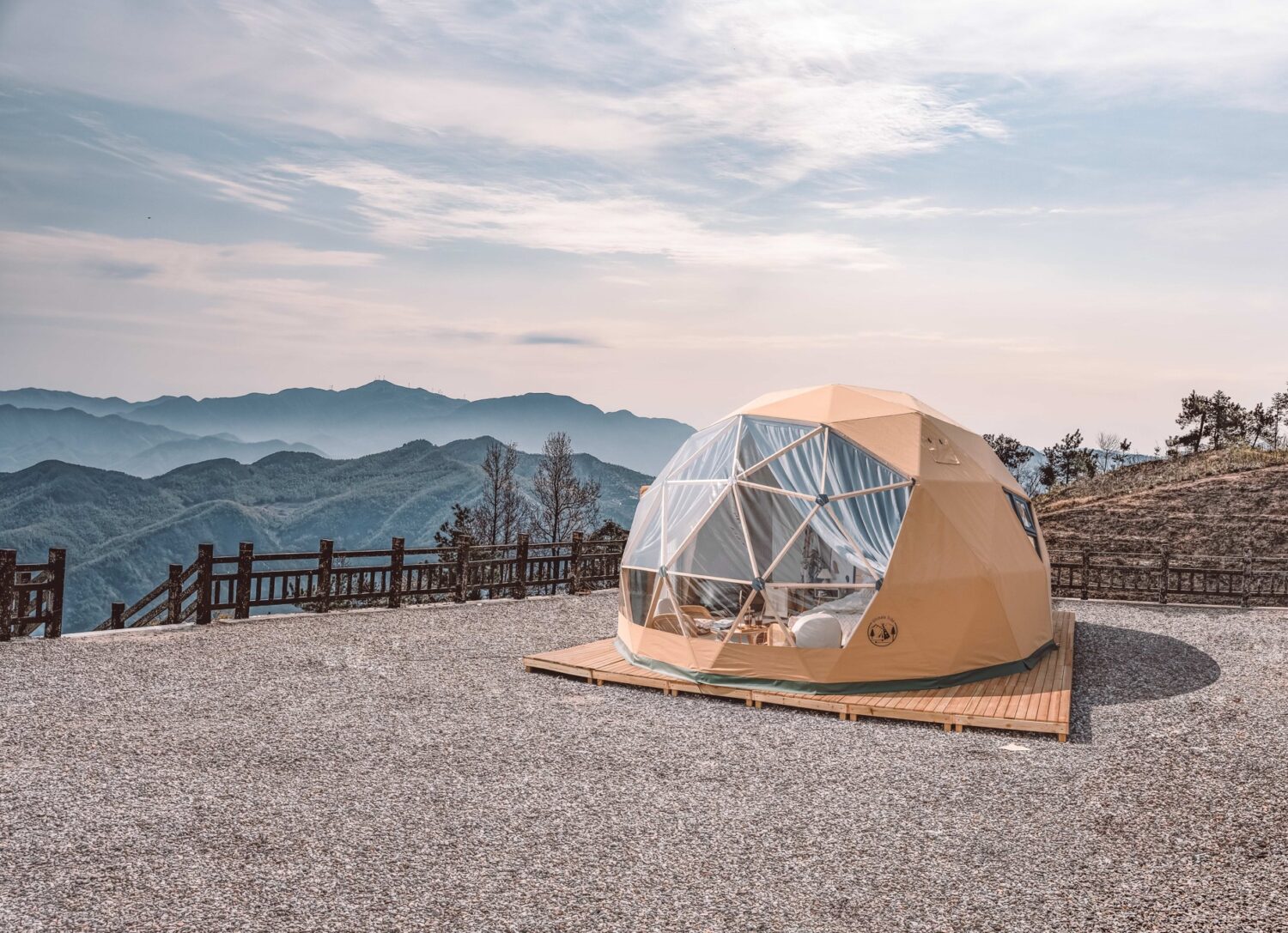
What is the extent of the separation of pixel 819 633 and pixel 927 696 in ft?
4.31

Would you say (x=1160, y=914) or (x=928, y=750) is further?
(x=928, y=750)

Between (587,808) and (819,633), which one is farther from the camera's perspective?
(819,633)

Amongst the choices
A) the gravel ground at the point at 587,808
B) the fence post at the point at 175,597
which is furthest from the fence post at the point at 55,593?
the fence post at the point at 175,597

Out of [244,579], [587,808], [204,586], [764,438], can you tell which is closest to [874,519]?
[764,438]

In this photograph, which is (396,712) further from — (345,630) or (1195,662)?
(1195,662)

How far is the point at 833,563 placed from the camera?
10.6 m

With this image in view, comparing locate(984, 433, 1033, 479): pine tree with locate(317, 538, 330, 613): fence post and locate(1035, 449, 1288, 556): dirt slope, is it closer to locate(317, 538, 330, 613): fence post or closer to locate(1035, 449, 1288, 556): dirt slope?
locate(1035, 449, 1288, 556): dirt slope

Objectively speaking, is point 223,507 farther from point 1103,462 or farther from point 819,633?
point 819,633

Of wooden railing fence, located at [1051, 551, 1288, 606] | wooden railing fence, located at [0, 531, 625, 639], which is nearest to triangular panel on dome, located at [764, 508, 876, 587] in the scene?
wooden railing fence, located at [0, 531, 625, 639]

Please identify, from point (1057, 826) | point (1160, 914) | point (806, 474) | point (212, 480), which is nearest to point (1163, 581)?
point (806, 474)

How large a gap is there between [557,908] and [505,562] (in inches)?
503

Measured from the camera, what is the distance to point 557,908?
5.15m

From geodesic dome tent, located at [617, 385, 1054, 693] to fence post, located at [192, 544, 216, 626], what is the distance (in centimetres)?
646

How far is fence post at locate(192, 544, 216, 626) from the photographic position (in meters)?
14.0
